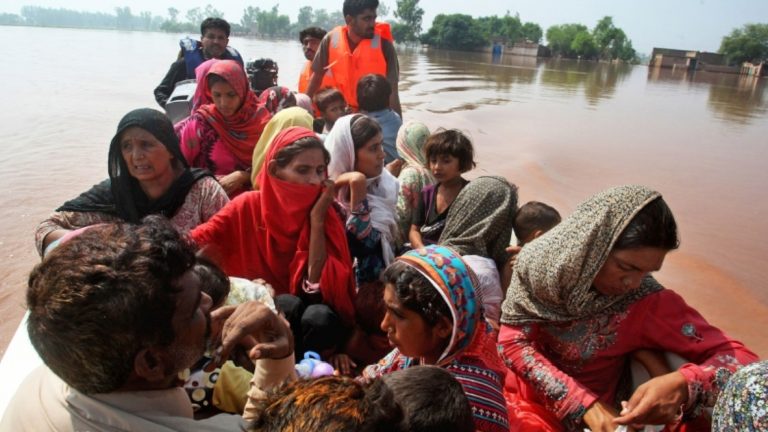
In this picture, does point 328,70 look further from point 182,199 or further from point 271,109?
point 182,199

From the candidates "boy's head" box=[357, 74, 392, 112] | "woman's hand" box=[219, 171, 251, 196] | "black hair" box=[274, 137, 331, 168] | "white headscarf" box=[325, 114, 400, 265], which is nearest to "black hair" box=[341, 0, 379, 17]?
"boy's head" box=[357, 74, 392, 112]

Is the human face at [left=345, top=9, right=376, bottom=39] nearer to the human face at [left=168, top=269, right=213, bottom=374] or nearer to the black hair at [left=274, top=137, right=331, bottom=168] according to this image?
the black hair at [left=274, top=137, right=331, bottom=168]

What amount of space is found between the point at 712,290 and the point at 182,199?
519cm

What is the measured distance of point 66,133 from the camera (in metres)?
10.4

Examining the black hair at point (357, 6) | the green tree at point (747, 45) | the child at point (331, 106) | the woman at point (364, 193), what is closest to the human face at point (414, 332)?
the woman at point (364, 193)

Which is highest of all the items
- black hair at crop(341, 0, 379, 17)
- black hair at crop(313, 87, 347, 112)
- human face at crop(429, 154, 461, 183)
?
black hair at crop(341, 0, 379, 17)

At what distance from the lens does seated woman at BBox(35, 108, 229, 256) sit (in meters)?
2.64

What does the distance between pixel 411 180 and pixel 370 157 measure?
44 cm

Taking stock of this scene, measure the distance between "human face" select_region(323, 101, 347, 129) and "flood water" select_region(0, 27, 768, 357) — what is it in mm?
3136

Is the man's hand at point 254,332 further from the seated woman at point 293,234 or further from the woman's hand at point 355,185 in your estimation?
the woman's hand at point 355,185

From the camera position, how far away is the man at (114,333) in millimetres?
1001

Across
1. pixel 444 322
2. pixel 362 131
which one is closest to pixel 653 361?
pixel 444 322

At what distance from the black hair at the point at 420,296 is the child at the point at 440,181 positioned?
4.71 ft

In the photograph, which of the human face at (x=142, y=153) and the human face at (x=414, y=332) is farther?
the human face at (x=142, y=153)
